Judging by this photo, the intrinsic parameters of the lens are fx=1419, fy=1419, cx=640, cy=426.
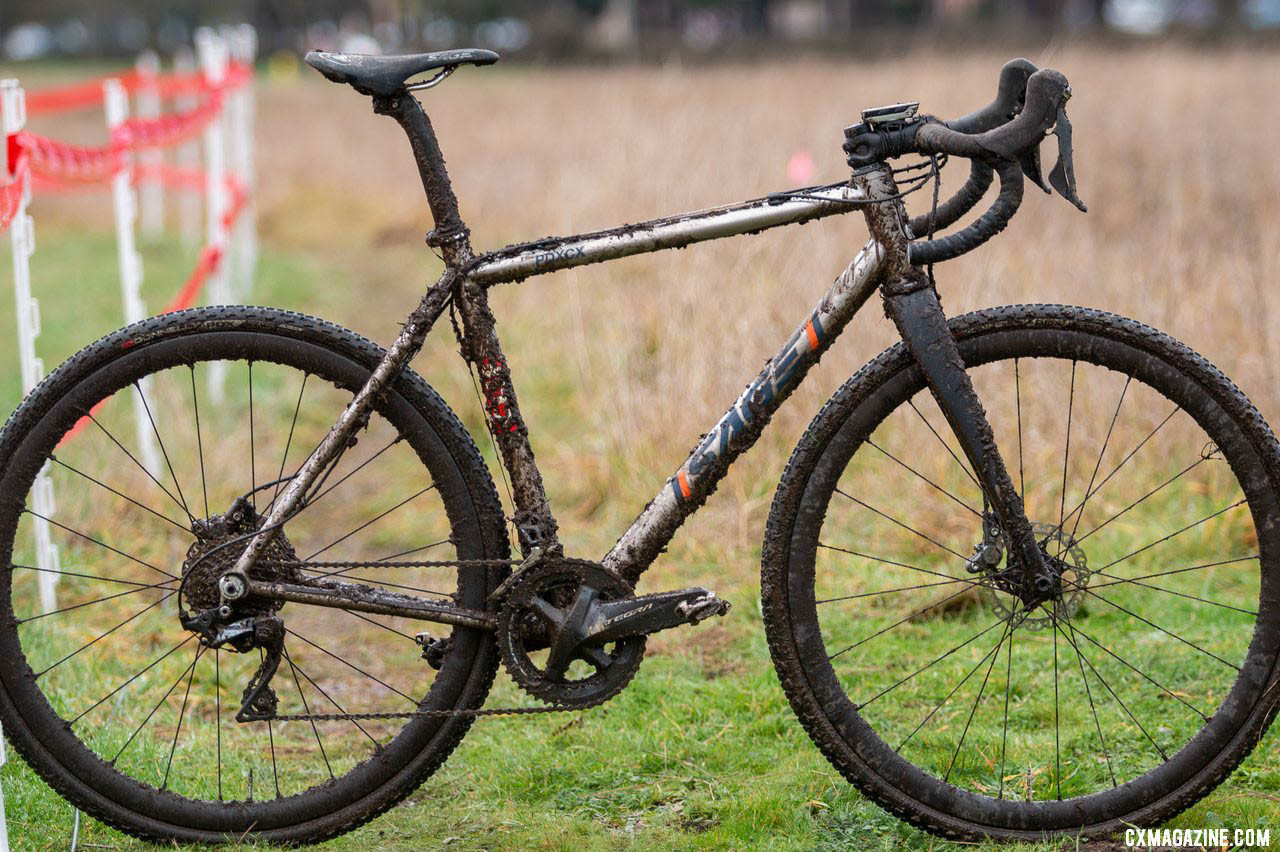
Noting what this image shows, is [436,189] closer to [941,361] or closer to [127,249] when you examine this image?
[941,361]

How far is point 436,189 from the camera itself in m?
3.05

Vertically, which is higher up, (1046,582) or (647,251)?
(647,251)

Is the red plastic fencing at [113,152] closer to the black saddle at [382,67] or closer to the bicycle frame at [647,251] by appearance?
the bicycle frame at [647,251]

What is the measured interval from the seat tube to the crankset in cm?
63

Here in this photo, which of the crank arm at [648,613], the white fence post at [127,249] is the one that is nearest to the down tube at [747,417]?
the crank arm at [648,613]

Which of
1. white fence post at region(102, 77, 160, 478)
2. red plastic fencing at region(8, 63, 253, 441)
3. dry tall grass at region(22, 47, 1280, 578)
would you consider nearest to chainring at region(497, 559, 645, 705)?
red plastic fencing at region(8, 63, 253, 441)

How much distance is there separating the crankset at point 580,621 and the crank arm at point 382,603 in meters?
0.07

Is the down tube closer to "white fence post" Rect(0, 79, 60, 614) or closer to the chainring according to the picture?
the chainring

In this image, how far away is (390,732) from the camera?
12.8 feet

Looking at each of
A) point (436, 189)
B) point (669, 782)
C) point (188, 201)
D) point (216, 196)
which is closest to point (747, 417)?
point (436, 189)

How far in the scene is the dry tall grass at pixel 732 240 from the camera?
5.69m

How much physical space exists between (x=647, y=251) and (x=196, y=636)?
1579mm

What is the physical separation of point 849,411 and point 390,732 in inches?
67.1

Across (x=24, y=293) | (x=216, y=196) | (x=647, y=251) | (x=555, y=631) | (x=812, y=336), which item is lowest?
(x=555, y=631)
